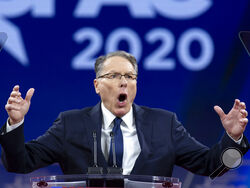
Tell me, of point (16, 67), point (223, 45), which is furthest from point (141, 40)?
point (16, 67)

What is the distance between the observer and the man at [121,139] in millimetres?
2771

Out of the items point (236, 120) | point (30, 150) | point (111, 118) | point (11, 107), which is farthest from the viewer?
point (111, 118)

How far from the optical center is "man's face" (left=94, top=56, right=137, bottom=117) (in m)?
2.88

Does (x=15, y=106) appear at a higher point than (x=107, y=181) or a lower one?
higher

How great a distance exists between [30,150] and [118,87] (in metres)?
0.61

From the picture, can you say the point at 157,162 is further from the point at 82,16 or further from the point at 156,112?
the point at 82,16

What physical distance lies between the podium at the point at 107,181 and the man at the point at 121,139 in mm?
635

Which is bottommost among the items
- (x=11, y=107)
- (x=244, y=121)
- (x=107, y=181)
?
(x=107, y=181)

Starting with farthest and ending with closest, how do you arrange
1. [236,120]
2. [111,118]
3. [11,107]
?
1. [111,118]
2. [236,120]
3. [11,107]

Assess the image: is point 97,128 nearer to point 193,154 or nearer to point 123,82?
point 123,82

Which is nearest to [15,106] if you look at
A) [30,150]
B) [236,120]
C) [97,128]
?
[30,150]

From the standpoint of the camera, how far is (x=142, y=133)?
286 cm

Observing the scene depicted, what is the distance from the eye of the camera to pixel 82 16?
393 cm

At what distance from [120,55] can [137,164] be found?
64cm
